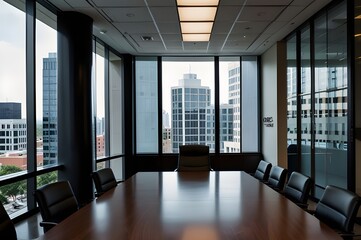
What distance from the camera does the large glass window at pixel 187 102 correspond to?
25.9 feet

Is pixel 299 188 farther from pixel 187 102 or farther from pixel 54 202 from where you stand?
pixel 187 102

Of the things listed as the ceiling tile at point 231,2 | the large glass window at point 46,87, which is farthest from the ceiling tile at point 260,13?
the large glass window at point 46,87

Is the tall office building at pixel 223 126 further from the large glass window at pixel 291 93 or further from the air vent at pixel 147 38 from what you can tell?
the air vent at pixel 147 38

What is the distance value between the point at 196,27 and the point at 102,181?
3.48m

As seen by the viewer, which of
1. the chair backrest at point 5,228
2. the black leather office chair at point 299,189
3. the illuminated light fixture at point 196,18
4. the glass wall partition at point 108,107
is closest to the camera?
the chair backrest at point 5,228

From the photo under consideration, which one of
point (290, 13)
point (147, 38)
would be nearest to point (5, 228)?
point (290, 13)

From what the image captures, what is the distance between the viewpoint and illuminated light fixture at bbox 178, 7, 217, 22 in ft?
14.9

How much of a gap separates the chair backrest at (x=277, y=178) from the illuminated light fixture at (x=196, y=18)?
8.28ft

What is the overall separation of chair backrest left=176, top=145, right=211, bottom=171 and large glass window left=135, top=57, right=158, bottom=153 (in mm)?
2820

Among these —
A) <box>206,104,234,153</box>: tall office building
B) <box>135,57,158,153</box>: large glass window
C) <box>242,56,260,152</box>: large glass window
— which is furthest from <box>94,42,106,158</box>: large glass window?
<box>242,56,260,152</box>: large glass window

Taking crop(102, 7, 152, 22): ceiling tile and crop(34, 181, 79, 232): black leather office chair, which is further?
crop(102, 7, 152, 22): ceiling tile

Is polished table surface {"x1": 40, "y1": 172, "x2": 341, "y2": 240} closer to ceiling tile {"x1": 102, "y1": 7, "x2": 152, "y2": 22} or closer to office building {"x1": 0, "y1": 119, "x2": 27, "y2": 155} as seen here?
office building {"x1": 0, "y1": 119, "x2": 27, "y2": 155}

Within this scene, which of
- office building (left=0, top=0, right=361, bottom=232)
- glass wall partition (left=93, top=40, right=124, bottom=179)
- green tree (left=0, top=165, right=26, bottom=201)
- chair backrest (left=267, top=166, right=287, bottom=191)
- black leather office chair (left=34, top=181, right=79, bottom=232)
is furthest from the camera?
glass wall partition (left=93, top=40, right=124, bottom=179)

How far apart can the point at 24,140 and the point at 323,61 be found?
189 inches
